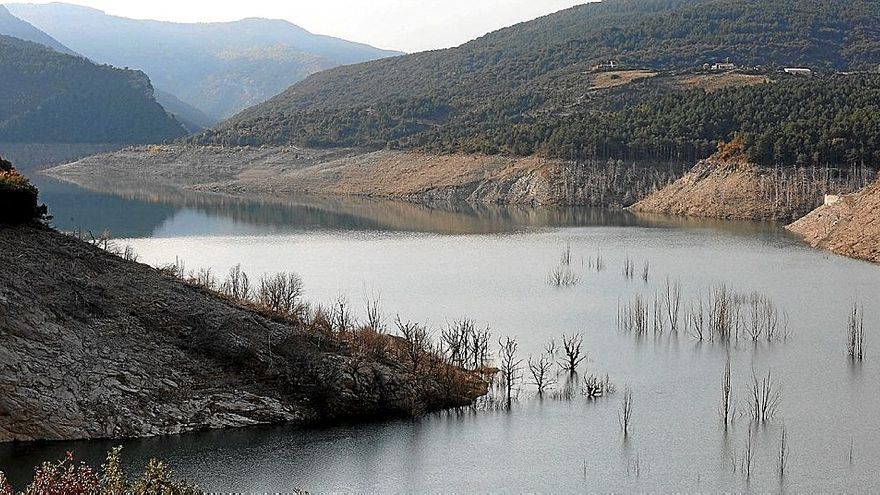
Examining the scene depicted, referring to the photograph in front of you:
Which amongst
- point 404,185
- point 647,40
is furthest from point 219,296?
point 647,40

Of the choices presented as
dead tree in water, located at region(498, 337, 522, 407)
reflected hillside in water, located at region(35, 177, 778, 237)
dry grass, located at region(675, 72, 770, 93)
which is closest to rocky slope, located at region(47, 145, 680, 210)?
reflected hillside in water, located at region(35, 177, 778, 237)

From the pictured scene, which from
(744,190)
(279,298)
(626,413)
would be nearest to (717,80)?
(744,190)

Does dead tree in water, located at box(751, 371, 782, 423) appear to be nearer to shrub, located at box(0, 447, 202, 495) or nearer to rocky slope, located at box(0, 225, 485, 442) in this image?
rocky slope, located at box(0, 225, 485, 442)

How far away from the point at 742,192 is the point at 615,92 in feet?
Answer: 118

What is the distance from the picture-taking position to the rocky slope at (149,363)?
2295 cm

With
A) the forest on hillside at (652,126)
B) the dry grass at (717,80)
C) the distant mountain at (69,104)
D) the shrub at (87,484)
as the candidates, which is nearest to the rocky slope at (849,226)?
the forest on hillside at (652,126)

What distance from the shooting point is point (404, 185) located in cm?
9294

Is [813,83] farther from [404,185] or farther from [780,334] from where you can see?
[780,334]

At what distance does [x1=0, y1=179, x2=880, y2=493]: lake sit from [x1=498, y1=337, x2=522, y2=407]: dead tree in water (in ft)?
1.29

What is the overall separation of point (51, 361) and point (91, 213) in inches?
2069

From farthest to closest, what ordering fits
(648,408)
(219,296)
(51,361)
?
1. (219,296)
2. (648,408)
3. (51,361)

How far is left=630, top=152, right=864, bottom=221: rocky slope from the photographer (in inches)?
2751

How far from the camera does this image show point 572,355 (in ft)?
95.1

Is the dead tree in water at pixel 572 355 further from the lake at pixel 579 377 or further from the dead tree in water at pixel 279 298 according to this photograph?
the dead tree in water at pixel 279 298
